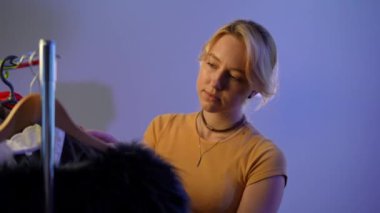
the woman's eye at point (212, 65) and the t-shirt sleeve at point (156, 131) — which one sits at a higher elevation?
the woman's eye at point (212, 65)

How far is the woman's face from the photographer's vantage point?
0.97 metres

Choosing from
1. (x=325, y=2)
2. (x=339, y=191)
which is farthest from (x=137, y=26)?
(x=339, y=191)

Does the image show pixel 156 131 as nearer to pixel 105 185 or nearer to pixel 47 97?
Result: pixel 105 185

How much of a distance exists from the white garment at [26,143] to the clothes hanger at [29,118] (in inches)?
1.7

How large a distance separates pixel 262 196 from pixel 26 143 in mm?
568

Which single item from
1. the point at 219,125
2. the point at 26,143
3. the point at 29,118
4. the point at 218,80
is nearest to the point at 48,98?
the point at 29,118

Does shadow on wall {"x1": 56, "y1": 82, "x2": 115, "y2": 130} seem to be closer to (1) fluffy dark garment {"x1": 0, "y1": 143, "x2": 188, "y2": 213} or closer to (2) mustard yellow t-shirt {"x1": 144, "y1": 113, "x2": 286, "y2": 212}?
(2) mustard yellow t-shirt {"x1": 144, "y1": 113, "x2": 286, "y2": 212}

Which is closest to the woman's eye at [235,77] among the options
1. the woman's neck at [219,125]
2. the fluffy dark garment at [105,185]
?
the woman's neck at [219,125]

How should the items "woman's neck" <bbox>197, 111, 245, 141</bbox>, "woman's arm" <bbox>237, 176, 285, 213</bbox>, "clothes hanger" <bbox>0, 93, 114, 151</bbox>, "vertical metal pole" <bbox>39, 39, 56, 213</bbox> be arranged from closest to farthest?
"vertical metal pole" <bbox>39, 39, 56, 213</bbox>, "clothes hanger" <bbox>0, 93, 114, 151</bbox>, "woman's arm" <bbox>237, 176, 285, 213</bbox>, "woman's neck" <bbox>197, 111, 245, 141</bbox>

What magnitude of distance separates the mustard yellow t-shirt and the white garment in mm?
339

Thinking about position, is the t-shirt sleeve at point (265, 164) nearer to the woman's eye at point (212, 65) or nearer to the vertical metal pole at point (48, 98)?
the woman's eye at point (212, 65)

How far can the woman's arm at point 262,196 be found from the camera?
94 cm

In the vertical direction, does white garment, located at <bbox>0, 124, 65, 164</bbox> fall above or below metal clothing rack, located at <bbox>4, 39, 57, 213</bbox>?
below

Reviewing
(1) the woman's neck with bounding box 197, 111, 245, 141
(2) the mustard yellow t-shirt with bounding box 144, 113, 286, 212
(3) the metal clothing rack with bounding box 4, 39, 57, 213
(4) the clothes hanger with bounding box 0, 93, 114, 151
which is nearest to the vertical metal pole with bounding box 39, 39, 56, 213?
(3) the metal clothing rack with bounding box 4, 39, 57, 213
